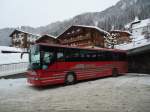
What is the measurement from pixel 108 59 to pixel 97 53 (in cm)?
188

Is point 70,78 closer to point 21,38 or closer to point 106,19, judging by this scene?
point 21,38

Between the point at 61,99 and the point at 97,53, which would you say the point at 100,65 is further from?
the point at 61,99

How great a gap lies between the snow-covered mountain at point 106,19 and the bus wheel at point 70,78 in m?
60.3

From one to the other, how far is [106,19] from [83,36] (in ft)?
207

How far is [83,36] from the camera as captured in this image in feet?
153

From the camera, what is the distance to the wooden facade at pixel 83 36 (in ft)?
149

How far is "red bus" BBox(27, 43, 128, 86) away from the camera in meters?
12.6

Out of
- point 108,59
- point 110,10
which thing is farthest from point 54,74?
point 110,10

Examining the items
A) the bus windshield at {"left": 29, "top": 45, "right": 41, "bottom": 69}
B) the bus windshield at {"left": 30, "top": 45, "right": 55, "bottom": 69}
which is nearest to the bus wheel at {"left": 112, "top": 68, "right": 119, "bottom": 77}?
the bus windshield at {"left": 30, "top": 45, "right": 55, "bottom": 69}

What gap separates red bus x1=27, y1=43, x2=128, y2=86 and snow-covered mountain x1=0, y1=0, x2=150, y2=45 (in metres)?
57.6

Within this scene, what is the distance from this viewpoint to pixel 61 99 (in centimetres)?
920

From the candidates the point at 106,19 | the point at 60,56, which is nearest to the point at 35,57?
the point at 60,56

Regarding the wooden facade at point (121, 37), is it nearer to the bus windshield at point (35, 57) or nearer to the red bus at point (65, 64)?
the red bus at point (65, 64)

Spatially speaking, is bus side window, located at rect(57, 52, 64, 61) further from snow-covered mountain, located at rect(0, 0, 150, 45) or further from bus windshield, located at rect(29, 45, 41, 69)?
snow-covered mountain, located at rect(0, 0, 150, 45)
